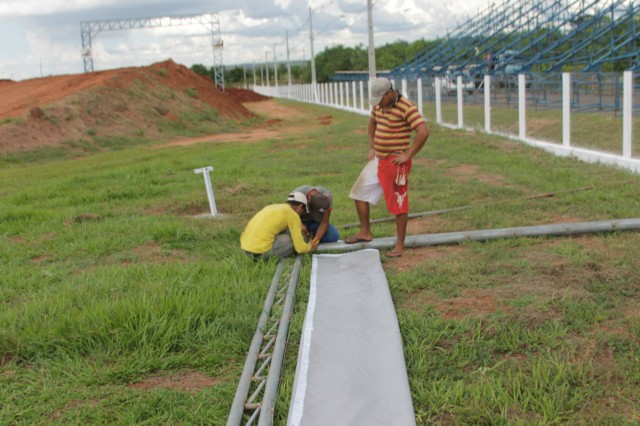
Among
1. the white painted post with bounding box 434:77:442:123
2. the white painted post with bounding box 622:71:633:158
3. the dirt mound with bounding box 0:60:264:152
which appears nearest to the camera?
the white painted post with bounding box 622:71:633:158

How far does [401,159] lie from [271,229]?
1.26 m

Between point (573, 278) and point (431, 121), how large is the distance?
18259 millimetres

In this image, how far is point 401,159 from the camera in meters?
5.79

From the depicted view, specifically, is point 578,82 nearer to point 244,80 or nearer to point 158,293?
point 158,293

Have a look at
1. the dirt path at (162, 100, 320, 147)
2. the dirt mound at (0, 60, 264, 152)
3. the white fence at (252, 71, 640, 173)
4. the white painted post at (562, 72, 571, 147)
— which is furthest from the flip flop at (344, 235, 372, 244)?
the dirt mound at (0, 60, 264, 152)

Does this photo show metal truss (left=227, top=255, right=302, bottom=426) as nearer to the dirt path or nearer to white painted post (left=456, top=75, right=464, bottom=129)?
white painted post (left=456, top=75, right=464, bottom=129)

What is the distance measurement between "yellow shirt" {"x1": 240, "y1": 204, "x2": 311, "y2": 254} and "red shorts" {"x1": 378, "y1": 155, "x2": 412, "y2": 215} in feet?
2.68

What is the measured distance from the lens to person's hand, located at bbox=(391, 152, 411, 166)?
5762 mm

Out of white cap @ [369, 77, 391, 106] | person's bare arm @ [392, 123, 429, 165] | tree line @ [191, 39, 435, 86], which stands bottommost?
person's bare arm @ [392, 123, 429, 165]

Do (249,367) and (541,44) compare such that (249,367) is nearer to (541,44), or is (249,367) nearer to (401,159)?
(401,159)

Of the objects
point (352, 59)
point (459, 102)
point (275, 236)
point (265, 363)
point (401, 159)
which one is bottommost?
point (265, 363)

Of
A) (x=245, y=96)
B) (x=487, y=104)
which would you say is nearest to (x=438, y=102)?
(x=487, y=104)


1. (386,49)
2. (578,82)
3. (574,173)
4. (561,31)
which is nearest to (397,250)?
(574,173)

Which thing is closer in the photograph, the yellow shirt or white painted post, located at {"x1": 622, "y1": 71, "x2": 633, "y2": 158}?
the yellow shirt
